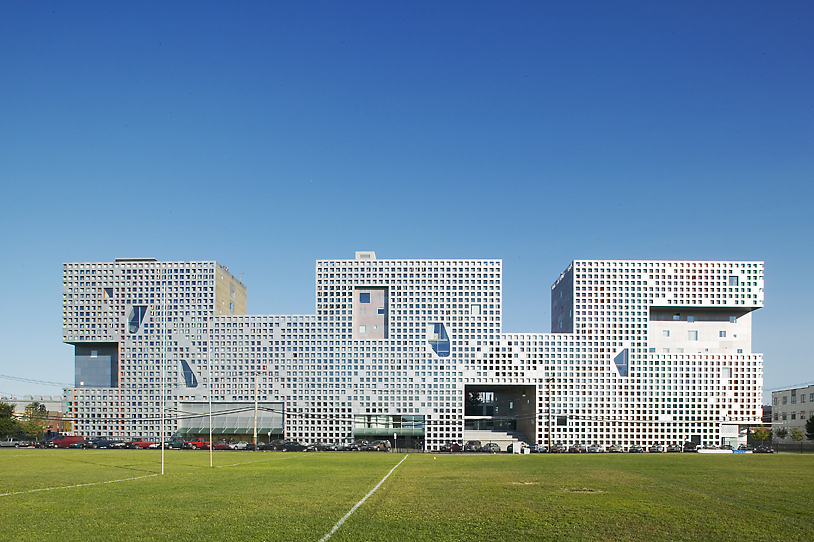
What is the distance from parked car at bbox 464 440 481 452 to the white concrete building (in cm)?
236

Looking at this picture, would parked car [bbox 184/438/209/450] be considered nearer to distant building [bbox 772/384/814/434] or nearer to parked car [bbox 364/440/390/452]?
parked car [bbox 364/440/390/452]

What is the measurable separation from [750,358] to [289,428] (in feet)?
231

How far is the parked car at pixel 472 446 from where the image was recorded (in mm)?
99062

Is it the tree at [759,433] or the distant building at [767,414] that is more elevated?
the tree at [759,433]

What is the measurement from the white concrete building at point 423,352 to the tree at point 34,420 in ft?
51.5

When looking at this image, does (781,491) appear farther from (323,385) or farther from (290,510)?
(323,385)

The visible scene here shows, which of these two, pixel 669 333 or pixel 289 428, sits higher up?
pixel 669 333

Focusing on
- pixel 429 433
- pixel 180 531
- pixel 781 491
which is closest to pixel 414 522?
pixel 180 531

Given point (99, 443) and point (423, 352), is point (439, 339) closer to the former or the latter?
point (423, 352)

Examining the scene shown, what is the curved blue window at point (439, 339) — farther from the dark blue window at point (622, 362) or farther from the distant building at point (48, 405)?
the distant building at point (48, 405)

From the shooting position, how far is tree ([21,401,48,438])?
407ft

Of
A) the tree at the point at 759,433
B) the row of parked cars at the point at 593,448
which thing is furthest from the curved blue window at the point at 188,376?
the tree at the point at 759,433

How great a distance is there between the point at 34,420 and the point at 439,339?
73966mm

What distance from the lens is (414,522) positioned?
19.2 meters
